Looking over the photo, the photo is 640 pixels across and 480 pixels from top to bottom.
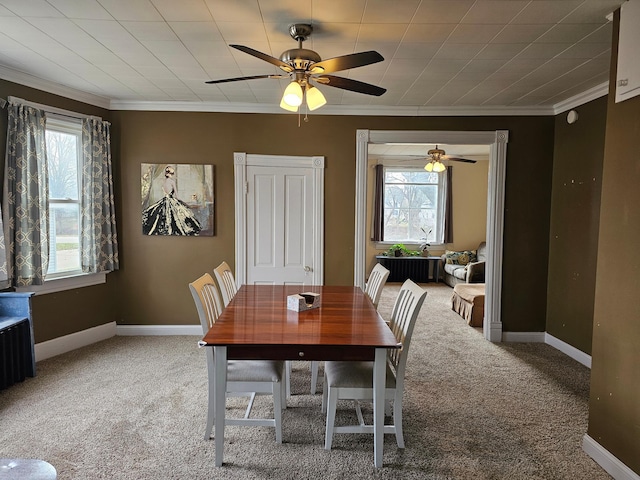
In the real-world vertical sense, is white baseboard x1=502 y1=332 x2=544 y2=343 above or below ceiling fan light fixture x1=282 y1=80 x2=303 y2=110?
below

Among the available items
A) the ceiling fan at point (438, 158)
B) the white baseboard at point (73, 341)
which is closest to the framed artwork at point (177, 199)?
the white baseboard at point (73, 341)

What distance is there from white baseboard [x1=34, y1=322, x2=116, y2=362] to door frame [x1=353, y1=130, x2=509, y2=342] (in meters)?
2.80

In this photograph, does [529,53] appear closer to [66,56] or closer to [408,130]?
[408,130]

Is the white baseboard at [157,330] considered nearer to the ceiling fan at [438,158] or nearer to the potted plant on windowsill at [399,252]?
the ceiling fan at [438,158]

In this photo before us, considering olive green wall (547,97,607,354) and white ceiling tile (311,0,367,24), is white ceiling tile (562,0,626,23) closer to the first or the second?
white ceiling tile (311,0,367,24)

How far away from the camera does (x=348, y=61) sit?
2062mm

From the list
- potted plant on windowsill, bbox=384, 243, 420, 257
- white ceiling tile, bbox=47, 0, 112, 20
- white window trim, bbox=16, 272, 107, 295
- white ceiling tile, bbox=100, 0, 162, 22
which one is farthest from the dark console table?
white ceiling tile, bbox=47, 0, 112, 20

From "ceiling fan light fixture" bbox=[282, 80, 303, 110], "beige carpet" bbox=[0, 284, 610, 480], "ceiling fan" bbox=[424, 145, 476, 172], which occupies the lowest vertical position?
"beige carpet" bbox=[0, 284, 610, 480]

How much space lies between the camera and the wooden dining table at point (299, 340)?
6.52 ft

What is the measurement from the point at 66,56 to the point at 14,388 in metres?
2.60

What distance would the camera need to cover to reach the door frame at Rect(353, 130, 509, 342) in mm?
4312

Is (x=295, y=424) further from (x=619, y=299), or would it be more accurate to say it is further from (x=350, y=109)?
(x=350, y=109)

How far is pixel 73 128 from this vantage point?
3922mm

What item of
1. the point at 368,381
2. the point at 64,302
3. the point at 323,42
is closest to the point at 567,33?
the point at 323,42
